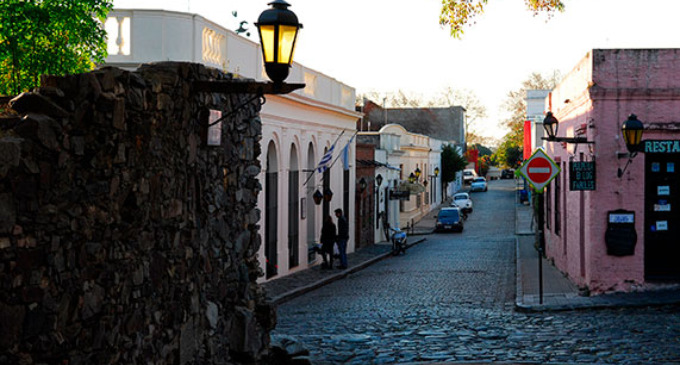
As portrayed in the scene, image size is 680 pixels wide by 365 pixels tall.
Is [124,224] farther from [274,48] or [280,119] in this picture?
[280,119]

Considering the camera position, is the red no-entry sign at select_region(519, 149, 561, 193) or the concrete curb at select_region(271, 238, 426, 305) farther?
the concrete curb at select_region(271, 238, 426, 305)

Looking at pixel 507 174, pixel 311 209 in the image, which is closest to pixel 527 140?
pixel 311 209

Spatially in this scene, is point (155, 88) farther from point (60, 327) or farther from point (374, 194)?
point (374, 194)

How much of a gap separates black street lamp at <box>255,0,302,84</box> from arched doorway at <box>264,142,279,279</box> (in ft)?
46.9

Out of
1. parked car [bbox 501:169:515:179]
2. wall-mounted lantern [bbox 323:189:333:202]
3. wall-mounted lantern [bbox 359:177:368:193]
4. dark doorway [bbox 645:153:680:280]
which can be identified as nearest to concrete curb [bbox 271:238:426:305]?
wall-mounted lantern [bbox 323:189:333:202]

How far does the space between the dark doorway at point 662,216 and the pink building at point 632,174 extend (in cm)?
2

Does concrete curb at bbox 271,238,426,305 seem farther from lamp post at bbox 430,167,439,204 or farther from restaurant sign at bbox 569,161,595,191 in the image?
lamp post at bbox 430,167,439,204

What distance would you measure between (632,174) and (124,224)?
37.6 ft

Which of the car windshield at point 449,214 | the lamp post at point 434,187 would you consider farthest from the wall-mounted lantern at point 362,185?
the lamp post at point 434,187

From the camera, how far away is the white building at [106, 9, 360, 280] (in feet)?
54.0

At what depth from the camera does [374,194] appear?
36.7 m

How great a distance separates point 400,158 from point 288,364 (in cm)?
3874

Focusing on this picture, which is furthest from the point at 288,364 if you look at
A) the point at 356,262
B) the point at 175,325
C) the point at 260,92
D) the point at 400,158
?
the point at 400,158

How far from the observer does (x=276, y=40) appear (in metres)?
6.54
